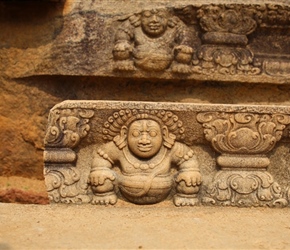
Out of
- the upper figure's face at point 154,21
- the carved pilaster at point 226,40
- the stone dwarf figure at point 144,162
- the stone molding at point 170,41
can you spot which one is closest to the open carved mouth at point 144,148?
the stone dwarf figure at point 144,162

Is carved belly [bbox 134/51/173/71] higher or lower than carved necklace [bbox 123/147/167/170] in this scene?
higher

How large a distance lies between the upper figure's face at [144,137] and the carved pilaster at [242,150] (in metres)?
0.29

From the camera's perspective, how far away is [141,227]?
241cm

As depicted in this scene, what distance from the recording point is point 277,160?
9.64 feet

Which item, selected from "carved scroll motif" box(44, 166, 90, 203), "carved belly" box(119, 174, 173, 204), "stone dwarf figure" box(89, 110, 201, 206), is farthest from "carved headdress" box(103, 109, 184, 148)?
"carved scroll motif" box(44, 166, 90, 203)

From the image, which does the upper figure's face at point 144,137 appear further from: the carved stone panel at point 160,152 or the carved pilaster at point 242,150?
the carved pilaster at point 242,150

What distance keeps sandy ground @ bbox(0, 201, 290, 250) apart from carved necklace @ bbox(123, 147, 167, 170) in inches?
10.0

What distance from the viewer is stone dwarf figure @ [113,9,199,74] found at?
124 inches

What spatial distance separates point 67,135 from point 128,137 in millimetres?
382

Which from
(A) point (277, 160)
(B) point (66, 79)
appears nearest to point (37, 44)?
(B) point (66, 79)

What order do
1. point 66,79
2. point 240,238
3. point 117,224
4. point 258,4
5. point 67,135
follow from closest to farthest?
point 240,238, point 117,224, point 67,135, point 258,4, point 66,79

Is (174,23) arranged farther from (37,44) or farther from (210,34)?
Result: (37,44)

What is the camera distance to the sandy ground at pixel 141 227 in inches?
85.5

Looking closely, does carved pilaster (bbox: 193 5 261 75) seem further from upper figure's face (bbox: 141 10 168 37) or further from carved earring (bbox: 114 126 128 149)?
carved earring (bbox: 114 126 128 149)
